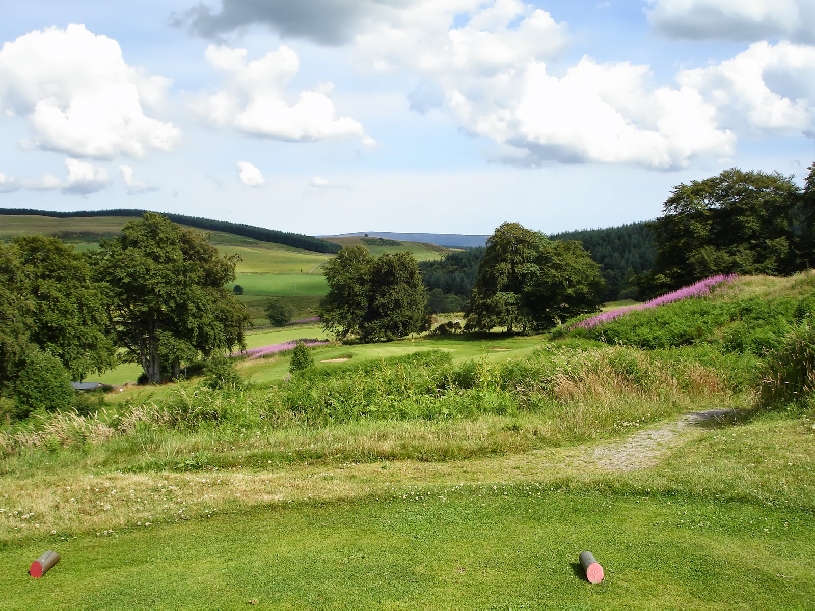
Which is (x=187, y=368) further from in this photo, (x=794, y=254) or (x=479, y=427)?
(x=794, y=254)

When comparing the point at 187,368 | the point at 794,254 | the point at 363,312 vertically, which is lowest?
the point at 187,368

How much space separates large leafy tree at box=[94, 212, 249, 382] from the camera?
132ft

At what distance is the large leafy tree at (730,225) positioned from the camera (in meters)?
40.9

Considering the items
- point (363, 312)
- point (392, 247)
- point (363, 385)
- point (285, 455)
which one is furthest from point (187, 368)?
point (392, 247)

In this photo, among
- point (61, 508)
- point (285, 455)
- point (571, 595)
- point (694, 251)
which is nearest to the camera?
point (571, 595)

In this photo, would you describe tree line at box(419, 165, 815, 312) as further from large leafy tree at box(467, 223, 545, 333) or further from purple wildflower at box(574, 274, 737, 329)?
purple wildflower at box(574, 274, 737, 329)

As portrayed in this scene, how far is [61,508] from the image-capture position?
28.4ft

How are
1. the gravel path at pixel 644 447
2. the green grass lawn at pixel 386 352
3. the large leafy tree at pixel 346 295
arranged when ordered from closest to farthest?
the gravel path at pixel 644 447
the green grass lawn at pixel 386 352
the large leafy tree at pixel 346 295

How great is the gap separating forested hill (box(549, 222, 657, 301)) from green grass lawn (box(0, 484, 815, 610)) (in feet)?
322

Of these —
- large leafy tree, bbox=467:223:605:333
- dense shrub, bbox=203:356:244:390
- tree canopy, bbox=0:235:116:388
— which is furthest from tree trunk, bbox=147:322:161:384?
large leafy tree, bbox=467:223:605:333

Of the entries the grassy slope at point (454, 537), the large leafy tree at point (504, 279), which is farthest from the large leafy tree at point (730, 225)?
the grassy slope at point (454, 537)

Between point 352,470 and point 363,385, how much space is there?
5.09 m

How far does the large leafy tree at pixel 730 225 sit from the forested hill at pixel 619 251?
58.3m

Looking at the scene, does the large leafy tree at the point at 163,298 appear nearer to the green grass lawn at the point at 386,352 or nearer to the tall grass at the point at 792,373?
the green grass lawn at the point at 386,352
